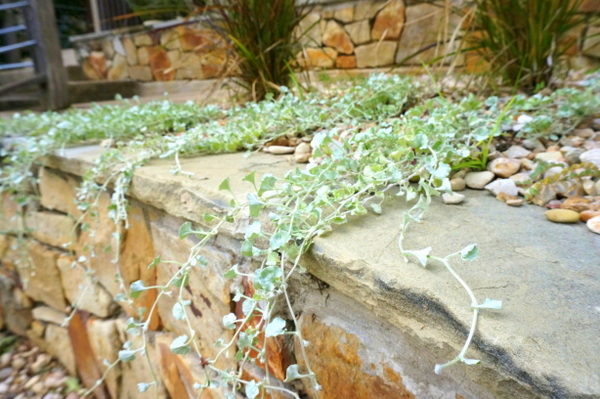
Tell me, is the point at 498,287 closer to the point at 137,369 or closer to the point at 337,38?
the point at 137,369

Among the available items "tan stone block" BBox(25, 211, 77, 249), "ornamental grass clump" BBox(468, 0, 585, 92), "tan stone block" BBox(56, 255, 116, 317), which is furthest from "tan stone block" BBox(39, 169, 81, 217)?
"ornamental grass clump" BBox(468, 0, 585, 92)

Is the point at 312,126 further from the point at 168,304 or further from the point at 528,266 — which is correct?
the point at 528,266

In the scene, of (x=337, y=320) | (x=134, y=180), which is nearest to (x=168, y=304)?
(x=134, y=180)

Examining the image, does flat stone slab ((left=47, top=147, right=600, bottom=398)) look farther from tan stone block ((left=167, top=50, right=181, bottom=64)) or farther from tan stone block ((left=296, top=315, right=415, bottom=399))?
tan stone block ((left=167, top=50, right=181, bottom=64))

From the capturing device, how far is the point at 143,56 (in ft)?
15.2

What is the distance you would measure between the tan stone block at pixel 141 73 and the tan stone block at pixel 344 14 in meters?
2.26

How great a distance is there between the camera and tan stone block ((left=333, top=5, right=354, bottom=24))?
3.42 meters

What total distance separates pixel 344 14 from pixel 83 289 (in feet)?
9.58

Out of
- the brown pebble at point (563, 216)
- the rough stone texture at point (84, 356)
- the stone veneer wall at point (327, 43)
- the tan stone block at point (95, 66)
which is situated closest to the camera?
the brown pebble at point (563, 216)

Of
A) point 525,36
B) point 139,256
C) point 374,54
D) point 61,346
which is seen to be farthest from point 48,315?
point 374,54

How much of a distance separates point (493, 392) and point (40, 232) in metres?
1.67

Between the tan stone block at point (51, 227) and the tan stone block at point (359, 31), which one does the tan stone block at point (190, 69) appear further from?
the tan stone block at point (51, 227)

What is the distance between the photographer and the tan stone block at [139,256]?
119 centimetres

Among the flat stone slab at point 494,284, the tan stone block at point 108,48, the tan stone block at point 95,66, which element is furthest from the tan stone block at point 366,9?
the tan stone block at point 95,66
